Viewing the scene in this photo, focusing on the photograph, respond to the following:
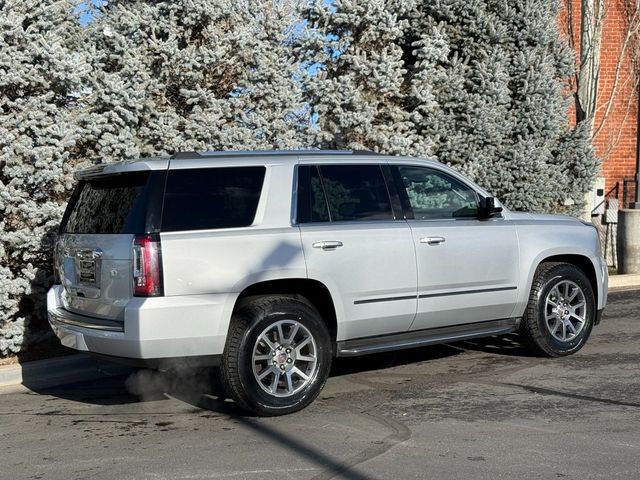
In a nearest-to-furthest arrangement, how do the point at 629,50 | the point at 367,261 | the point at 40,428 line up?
the point at 40,428 < the point at 367,261 < the point at 629,50

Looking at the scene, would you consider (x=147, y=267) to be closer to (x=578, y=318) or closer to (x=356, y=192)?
(x=356, y=192)

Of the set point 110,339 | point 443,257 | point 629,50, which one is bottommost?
point 110,339

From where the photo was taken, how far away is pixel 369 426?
19.0ft

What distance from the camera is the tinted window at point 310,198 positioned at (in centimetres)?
646

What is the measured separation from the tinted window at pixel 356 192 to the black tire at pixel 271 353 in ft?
2.75

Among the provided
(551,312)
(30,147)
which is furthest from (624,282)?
(30,147)

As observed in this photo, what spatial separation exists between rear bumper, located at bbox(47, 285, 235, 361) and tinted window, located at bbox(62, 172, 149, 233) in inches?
22.9

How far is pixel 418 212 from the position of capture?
23.1 feet

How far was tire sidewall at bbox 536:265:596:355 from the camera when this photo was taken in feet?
25.2

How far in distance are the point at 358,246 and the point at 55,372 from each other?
3.40 meters

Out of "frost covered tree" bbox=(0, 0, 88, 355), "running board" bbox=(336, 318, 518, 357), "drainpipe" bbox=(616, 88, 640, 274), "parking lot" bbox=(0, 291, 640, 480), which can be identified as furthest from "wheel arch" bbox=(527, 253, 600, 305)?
"drainpipe" bbox=(616, 88, 640, 274)

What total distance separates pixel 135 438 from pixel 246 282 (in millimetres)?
1324

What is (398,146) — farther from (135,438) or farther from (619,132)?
(619,132)

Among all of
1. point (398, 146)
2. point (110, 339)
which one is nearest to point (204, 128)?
point (398, 146)
